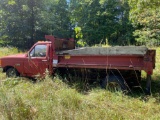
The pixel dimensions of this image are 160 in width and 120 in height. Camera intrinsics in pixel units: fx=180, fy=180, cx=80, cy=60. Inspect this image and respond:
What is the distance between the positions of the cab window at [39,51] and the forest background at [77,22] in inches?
200

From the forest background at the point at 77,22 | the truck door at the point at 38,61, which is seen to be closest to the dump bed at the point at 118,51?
the truck door at the point at 38,61

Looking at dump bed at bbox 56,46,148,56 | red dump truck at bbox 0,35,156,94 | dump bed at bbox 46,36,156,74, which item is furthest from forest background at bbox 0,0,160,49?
red dump truck at bbox 0,35,156,94

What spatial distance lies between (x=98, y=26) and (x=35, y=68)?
2435 centimetres

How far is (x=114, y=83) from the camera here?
18.7 feet

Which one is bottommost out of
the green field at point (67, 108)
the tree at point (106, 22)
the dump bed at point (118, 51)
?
the green field at point (67, 108)

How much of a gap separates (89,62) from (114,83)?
1.09 metres

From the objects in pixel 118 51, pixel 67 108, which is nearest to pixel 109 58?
pixel 118 51

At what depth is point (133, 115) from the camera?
3.71 m

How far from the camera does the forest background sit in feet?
69.7

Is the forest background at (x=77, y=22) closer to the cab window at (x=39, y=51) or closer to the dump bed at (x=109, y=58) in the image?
the dump bed at (x=109, y=58)

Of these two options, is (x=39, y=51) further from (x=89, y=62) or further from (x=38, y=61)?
(x=89, y=62)

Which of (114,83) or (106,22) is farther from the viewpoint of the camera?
(106,22)

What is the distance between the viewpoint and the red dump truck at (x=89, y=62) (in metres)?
5.49

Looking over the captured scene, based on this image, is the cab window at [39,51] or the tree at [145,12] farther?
the tree at [145,12]
